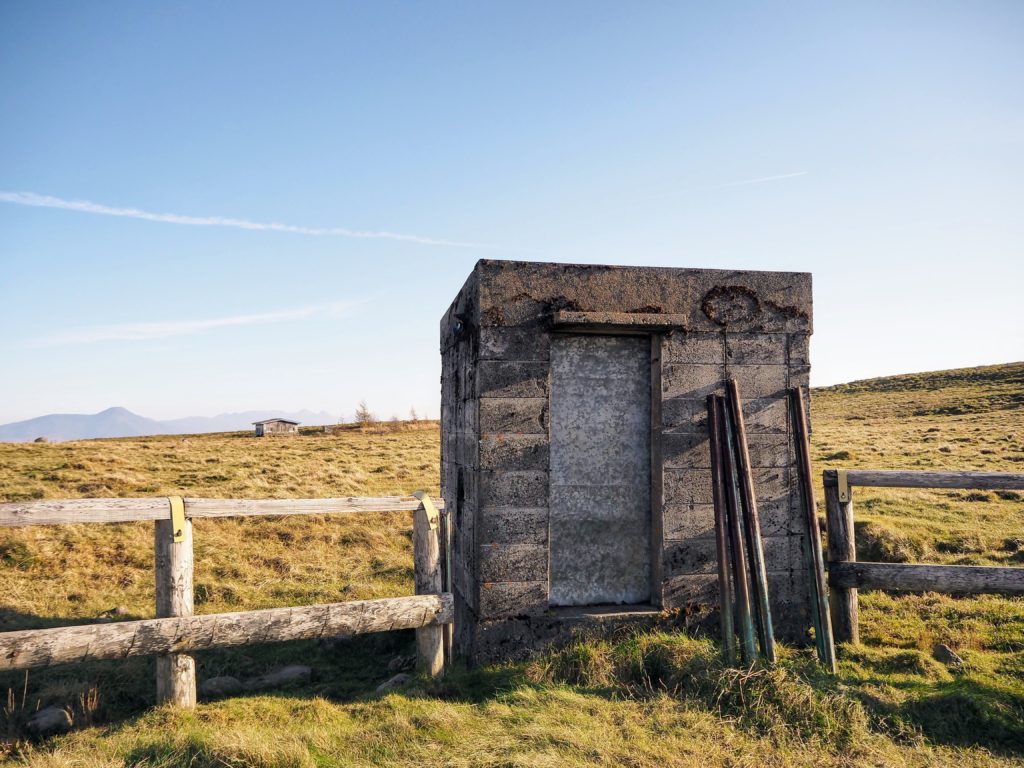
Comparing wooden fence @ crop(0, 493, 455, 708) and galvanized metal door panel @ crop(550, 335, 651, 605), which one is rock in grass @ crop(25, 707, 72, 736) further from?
galvanized metal door panel @ crop(550, 335, 651, 605)

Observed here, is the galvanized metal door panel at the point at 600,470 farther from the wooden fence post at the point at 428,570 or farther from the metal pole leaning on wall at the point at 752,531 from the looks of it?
the wooden fence post at the point at 428,570

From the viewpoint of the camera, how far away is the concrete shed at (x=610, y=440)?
18.1ft

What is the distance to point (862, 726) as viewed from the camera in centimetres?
421

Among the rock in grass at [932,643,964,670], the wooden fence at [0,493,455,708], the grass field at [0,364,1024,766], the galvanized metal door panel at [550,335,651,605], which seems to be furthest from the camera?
the galvanized metal door panel at [550,335,651,605]

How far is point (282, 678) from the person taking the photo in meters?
5.65

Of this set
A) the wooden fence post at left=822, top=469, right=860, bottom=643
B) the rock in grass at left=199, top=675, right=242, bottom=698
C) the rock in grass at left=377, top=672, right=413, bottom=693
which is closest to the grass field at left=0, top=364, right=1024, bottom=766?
the rock in grass at left=377, top=672, right=413, bottom=693

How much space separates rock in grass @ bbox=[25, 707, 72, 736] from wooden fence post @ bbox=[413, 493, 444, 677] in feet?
8.26

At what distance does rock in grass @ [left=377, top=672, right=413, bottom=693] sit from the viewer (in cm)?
512

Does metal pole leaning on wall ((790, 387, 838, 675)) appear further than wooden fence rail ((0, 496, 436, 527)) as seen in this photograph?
Yes

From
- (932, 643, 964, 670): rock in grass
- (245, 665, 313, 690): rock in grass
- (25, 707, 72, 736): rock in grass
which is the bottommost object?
(932, 643, 964, 670): rock in grass

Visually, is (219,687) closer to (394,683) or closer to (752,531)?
(394,683)

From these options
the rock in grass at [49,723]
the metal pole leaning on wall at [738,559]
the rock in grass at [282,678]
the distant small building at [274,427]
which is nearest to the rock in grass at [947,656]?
the metal pole leaning on wall at [738,559]

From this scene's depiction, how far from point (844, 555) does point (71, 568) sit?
9475 millimetres

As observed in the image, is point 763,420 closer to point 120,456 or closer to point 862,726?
point 862,726
